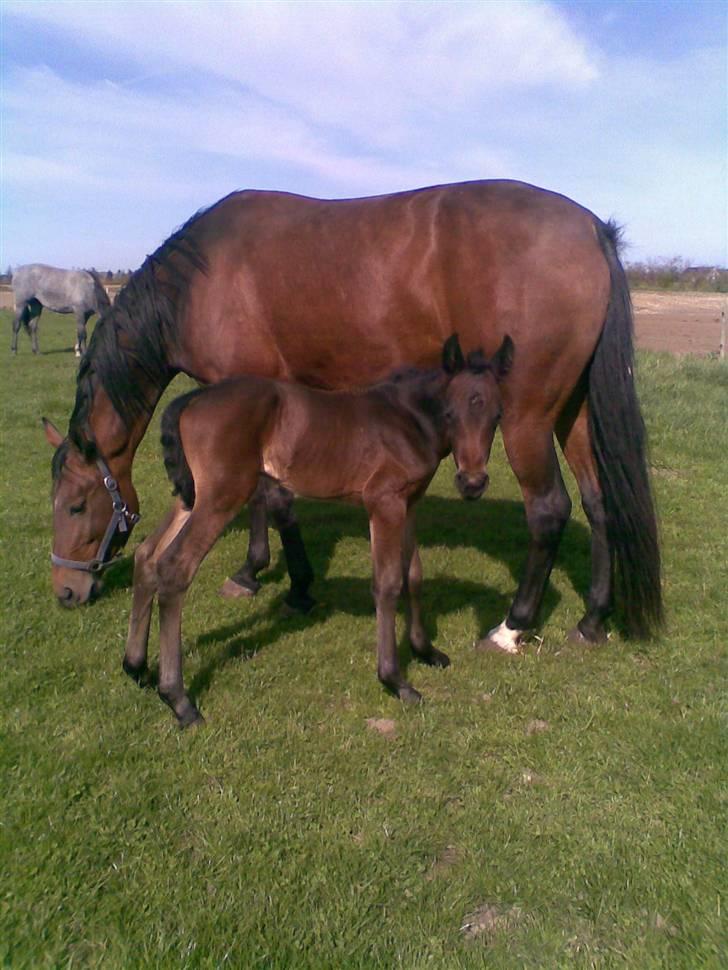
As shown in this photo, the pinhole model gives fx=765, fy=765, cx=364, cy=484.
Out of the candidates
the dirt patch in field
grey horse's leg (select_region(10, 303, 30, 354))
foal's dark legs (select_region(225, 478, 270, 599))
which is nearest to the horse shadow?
foal's dark legs (select_region(225, 478, 270, 599))

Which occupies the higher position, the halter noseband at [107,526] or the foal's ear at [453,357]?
the foal's ear at [453,357]

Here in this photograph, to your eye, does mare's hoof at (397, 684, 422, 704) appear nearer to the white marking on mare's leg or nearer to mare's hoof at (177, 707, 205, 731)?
the white marking on mare's leg

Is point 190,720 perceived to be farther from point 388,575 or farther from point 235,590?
point 235,590

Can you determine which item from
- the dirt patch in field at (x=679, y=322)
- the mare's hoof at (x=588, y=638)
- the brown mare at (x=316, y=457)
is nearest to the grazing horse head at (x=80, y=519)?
the brown mare at (x=316, y=457)

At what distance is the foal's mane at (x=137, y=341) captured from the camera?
4.36 meters

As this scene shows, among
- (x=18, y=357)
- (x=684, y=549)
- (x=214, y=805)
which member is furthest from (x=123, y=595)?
(x=18, y=357)

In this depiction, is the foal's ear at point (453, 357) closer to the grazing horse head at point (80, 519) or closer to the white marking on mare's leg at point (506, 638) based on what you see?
the white marking on mare's leg at point (506, 638)

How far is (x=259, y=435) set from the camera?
11.7 feet

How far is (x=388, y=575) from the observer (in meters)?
3.67

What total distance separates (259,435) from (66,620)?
178 cm

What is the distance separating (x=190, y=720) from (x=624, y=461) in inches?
106

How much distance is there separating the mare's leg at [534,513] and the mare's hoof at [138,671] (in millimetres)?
1807

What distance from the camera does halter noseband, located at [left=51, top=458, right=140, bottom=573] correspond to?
432 cm

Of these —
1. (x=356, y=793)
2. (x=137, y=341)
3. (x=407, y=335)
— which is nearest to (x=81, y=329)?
(x=137, y=341)
